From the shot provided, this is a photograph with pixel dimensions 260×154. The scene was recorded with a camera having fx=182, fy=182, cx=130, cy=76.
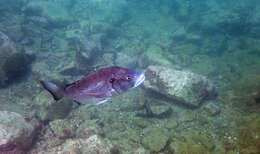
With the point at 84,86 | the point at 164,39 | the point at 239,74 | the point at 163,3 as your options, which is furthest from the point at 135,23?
the point at 84,86

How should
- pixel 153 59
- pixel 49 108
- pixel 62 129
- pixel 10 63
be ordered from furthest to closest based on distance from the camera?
1. pixel 153 59
2. pixel 10 63
3. pixel 49 108
4. pixel 62 129

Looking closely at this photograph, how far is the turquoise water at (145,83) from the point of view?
202 inches

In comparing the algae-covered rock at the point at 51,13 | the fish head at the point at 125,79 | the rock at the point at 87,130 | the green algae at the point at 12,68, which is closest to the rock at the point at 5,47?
the green algae at the point at 12,68

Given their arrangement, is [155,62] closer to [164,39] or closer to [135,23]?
[164,39]

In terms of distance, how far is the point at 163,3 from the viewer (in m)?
25.6

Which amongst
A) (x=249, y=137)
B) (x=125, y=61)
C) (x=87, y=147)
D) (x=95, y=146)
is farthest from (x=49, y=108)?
(x=249, y=137)

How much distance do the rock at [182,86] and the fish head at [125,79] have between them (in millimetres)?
4903

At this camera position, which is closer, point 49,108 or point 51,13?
point 49,108

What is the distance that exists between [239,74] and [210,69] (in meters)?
1.49

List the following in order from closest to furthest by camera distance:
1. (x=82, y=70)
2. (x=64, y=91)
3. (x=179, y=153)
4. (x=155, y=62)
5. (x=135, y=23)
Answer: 1. (x=64, y=91)
2. (x=179, y=153)
3. (x=82, y=70)
4. (x=155, y=62)
5. (x=135, y=23)

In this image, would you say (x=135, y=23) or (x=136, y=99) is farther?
(x=135, y=23)

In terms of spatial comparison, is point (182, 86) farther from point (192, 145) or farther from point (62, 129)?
point (62, 129)

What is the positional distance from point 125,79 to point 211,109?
544 cm

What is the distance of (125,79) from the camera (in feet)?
6.68
